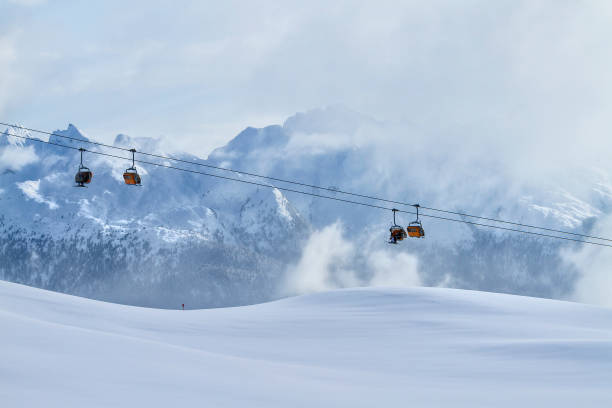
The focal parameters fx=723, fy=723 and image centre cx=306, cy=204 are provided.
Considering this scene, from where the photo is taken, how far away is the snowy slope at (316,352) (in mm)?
14914

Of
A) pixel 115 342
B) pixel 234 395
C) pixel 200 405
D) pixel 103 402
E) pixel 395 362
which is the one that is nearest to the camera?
pixel 103 402

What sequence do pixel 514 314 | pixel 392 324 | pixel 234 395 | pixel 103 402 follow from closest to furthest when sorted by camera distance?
pixel 103 402 < pixel 234 395 < pixel 392 324 < pixel 514 314

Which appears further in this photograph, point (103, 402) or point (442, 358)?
point (442, 358)

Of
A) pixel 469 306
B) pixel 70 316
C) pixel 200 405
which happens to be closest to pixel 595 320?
pixel 469 306

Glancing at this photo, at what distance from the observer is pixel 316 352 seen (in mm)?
28391

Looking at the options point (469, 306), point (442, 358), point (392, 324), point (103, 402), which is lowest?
point (103, 402)

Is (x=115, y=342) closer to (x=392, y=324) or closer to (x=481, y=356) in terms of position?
(x=481, y=356)

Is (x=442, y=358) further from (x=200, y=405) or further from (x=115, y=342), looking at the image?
(x=200, y=405)

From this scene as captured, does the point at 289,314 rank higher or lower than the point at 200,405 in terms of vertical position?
higher

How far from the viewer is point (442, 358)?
27.5 m

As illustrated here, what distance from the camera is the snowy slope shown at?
48.9 feet

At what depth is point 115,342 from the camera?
19.0 metres

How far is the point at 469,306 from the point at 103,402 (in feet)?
103

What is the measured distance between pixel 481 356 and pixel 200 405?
16265 millimetres
